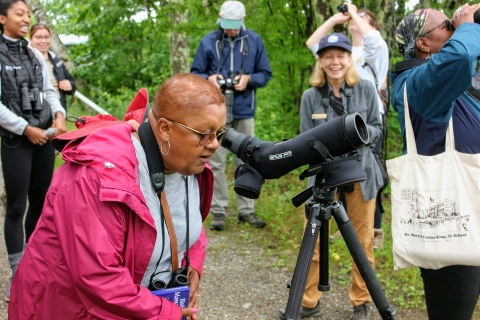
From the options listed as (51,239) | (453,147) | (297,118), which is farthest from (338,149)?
(297,118)

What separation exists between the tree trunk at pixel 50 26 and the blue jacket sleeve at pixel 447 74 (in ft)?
30.2

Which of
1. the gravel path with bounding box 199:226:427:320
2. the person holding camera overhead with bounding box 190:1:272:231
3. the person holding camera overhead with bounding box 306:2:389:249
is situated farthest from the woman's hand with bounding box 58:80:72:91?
the person holding camera overhead with bounding box 306:2:389:249

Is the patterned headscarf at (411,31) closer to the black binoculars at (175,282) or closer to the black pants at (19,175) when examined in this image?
the black binoculars at (175,282)

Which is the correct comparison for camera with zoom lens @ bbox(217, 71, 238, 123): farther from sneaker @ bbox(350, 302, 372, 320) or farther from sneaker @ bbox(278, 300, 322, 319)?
sneaker @ bbox(350, 302, 372, 320)

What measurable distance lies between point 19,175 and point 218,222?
7.72ft

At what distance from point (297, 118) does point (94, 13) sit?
7.01 metres

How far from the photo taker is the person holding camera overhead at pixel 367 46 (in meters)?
4.54

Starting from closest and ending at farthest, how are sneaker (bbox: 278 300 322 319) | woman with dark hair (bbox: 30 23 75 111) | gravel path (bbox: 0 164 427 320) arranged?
sneaker (bbox: 278 300 322 319)
gravel path (bbox: 0 164 427 320)
woman with dark hair (bbox: 30 23 75 111)

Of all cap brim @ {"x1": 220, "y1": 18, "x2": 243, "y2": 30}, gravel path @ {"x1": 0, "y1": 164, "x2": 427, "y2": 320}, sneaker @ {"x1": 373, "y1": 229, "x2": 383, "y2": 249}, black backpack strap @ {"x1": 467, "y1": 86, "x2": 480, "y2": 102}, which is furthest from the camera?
cap brim @ {"x1": 220, "y1": 18, "x2": 243, "y2": 30}

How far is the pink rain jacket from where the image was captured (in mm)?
1708

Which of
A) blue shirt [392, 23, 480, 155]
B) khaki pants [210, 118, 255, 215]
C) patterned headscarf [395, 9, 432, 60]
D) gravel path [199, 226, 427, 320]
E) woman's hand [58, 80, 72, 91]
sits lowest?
gravel path [199, 226, 427, 320]

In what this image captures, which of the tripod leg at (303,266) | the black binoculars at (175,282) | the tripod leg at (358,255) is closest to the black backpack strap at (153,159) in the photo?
the black binoculars at (175,282)

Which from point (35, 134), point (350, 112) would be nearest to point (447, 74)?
point (350, 112)

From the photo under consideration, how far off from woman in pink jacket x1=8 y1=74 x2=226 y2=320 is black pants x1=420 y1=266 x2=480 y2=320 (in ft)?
3.89
